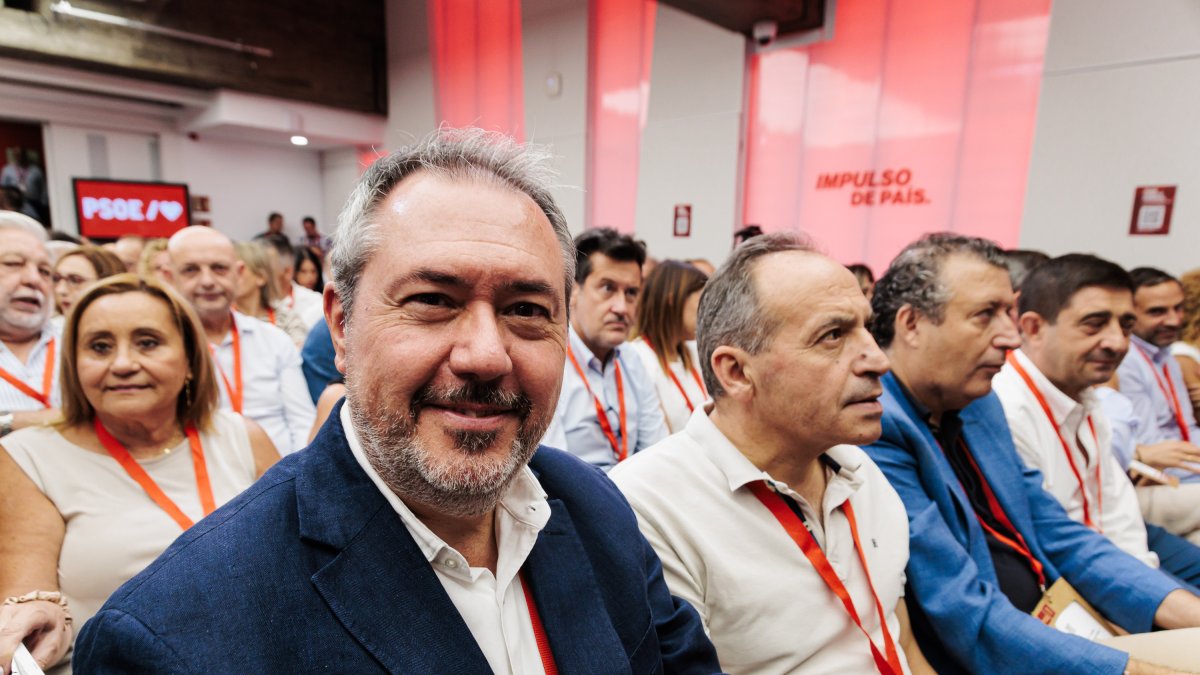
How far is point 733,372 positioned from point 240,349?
255 centimetres

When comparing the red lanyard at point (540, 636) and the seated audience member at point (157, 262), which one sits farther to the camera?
the seated audience member at point (157, 262)

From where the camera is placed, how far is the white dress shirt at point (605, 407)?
2.70m

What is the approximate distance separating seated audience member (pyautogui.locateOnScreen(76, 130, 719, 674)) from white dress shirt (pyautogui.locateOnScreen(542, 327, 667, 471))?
5.24ft

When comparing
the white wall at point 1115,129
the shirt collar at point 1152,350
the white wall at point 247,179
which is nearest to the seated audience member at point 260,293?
the shirt collar at point 1152,350

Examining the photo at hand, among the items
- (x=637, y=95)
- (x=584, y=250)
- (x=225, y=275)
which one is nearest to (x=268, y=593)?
(x=584, y=250)

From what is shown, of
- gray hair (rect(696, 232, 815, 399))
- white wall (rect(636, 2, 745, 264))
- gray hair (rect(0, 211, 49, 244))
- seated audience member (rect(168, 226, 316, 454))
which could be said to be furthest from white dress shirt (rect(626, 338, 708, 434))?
white wall (rect(636, 2, 745, 264))

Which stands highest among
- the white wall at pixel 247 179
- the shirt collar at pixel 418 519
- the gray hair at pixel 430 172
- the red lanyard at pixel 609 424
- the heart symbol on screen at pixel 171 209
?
the white wall at pixel 247 179

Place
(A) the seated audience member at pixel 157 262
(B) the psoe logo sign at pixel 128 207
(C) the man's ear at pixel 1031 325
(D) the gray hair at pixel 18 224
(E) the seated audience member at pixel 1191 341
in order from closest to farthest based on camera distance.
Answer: (C) the man's ear at pixel 1031 325 → (D) the gray hair at pixel 18 224 → (A) the seated audience member at pixel 157 262 → (E) the seated audience member at pixel 1191 341 → (B) the psoe logo sign at pixel 128 207

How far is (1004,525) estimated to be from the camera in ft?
5.90

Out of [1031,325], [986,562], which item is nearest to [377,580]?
[986,562]

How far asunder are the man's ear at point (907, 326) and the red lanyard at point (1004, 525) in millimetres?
375

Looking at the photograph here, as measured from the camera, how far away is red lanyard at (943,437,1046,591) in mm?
1741

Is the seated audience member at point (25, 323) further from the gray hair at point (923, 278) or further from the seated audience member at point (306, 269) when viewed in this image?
the seated audience member at point (306, 269)

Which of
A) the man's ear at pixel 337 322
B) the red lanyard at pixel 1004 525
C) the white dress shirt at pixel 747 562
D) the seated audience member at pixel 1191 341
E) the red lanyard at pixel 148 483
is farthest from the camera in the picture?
the seated audience member at pixel 1191 341
